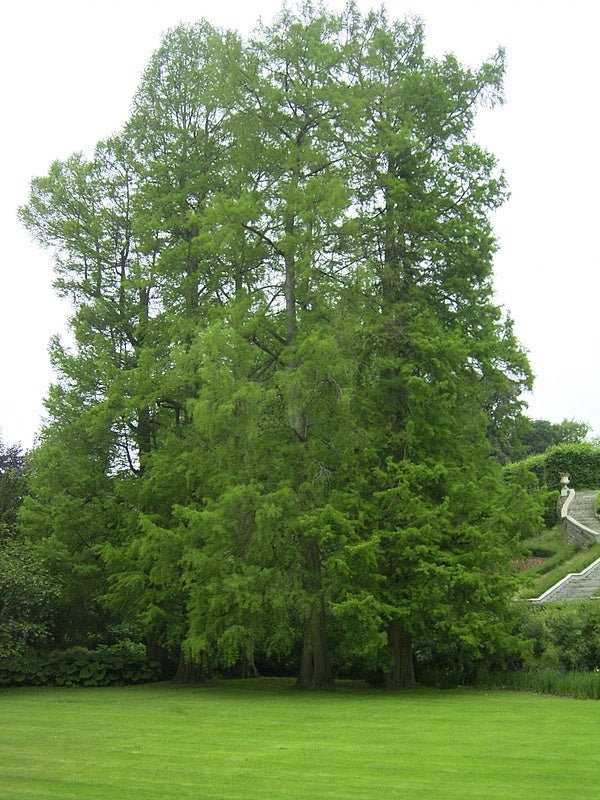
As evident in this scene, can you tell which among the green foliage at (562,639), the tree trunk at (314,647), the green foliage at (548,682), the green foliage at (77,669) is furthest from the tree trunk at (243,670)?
the green foliage at (562,639)

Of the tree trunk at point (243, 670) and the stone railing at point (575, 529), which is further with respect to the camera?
A: the stone railing at point (575, 529)

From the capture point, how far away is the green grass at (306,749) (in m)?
8.14

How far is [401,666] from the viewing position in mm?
20406

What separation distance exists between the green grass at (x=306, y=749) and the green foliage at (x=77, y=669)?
6172 millimetres

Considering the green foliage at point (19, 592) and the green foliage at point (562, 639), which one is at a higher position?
the green foliage at point (19, 592)

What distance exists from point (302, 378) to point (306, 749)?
9930mm

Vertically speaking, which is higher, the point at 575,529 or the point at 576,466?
the point at 576,466

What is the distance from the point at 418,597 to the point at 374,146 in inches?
391

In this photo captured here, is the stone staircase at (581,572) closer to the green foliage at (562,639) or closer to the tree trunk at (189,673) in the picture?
the green foliage at (562,639)

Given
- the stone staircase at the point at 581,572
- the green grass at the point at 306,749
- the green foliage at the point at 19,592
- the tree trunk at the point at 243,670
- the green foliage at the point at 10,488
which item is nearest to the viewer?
the green grass at the point at 306,749

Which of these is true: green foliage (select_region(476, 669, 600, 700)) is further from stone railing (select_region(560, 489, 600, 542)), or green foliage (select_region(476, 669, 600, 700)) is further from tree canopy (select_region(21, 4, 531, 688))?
stone railing (select_region(560, 489, 600, 542))

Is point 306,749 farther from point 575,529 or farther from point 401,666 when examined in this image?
point 575,529

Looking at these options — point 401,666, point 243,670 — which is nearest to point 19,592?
point 243,670

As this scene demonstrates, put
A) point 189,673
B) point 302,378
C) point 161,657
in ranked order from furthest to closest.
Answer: point 161,657 → point 189,673 → point 302,378
